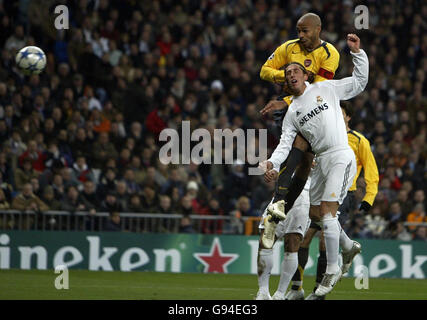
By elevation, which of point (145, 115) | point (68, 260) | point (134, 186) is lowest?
point (68, 260)

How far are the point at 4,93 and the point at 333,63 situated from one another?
32.3 feet

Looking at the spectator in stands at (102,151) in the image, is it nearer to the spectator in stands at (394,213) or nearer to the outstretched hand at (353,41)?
the spectator in stands at (394,213)

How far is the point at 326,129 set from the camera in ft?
33.9

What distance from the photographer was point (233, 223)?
18672mm

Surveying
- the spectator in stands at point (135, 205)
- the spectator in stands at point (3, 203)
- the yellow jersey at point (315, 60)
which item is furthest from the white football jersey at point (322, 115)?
the spectator in stands at point (3, 203)

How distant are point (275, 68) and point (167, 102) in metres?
9.47

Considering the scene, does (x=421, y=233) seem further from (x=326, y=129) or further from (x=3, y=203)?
(x=326, y=129)

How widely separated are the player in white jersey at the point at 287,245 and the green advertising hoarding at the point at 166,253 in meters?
7.12

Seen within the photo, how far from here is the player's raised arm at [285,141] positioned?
1023cm

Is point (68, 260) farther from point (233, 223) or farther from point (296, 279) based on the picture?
point (296, 279)

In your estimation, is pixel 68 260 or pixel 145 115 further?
pixel 145 115

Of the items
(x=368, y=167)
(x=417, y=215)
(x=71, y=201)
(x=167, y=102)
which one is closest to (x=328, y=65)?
(x=368, y=167)
